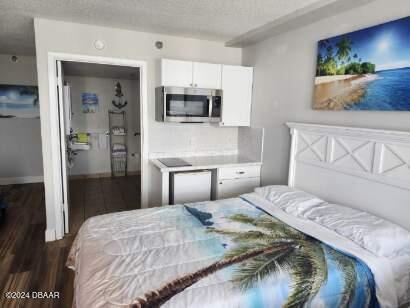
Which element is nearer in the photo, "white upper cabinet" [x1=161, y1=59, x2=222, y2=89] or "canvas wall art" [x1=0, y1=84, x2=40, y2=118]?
"white upper cabinet" [x1=161, y1=59, x2=222, y2=89]

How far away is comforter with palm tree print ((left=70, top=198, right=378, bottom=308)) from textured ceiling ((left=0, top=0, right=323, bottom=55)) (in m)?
1.80

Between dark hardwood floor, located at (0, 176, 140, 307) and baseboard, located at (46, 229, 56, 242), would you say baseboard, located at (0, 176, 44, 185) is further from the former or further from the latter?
baseboard, located at (46, 229, 56, 242)

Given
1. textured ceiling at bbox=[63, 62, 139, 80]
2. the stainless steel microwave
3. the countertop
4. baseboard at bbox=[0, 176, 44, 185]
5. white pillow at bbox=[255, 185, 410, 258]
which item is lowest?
baseboard at bbox=[0, 176, 44, 185]

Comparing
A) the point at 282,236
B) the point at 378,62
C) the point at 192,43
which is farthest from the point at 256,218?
the point at 192,43

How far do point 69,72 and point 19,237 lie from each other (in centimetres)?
312

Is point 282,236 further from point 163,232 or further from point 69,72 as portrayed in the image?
point 69,72

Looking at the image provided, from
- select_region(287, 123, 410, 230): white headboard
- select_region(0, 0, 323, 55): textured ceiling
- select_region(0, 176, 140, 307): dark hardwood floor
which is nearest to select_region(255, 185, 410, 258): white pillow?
select_region(287, 123, 410, 230): white headboard

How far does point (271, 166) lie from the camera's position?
3297 millimetres

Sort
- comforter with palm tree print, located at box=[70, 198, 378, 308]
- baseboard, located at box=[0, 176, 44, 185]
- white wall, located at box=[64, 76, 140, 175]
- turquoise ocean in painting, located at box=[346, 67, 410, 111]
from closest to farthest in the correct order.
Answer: comforter with palm tree print, located at box=[70, 198, 378, 308] < turquoise ocean in painting, located at box=[346, 67, 410, 111] < baseboard, located at box=[0, 176, 44, 185] < white wall, located at box=[64, 76, 140, 175]

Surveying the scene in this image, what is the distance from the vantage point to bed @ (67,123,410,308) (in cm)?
136

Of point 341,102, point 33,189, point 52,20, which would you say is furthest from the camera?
point 33,189

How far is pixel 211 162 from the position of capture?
3416 mm

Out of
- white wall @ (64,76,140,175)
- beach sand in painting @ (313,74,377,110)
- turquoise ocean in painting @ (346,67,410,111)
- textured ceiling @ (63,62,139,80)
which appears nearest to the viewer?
turquoise ocean in painting @ (346,67,410,111)

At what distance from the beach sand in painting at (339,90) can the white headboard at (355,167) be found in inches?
8.3
